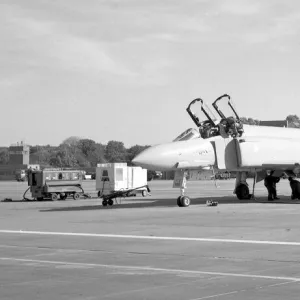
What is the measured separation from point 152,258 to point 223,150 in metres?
17.1

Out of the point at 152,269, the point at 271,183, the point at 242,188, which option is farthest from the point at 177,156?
the point at 152,269

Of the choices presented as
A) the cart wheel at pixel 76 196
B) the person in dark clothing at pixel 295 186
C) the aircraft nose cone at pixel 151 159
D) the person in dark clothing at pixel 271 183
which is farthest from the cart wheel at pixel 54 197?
the person in dark clothing at pixel 295 186

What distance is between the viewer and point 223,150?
94.5 ft

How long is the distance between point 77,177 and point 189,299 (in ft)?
112

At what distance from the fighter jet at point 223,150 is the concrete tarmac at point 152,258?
18.8ft

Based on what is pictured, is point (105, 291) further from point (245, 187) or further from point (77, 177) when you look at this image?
point (77, 177)

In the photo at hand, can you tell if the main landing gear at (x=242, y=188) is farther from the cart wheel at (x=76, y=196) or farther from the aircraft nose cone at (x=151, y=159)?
the cart wheel at (x=76, y=196)

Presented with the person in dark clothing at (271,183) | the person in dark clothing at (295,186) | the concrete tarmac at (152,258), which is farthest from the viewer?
the person in dark clothing at (295,186)

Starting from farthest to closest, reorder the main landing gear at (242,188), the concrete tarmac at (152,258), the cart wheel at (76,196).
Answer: the cart wheel at (76,196), the main landing gear at (242,188), the concrete tarmac at (152,258)

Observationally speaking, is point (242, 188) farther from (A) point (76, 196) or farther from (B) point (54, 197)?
(B) point (54, 197)

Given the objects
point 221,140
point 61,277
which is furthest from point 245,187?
point 61,277

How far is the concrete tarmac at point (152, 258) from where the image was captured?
8883mm

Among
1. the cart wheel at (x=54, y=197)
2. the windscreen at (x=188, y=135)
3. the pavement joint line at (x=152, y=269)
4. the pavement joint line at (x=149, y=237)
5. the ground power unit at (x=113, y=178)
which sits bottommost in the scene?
the pavement joint line at (x=152, y=269)

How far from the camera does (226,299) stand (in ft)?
27.0
